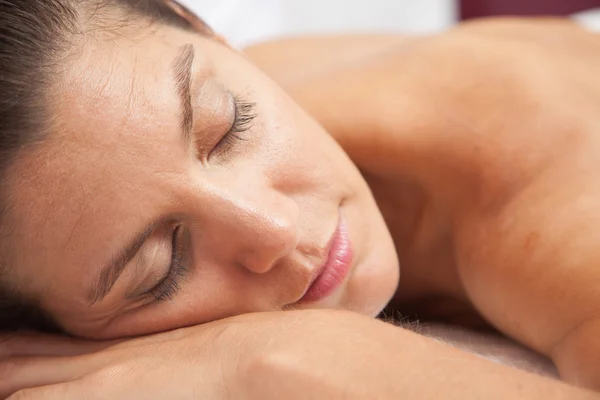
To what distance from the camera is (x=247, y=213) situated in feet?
2.85

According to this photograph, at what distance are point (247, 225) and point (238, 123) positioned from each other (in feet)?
0.45

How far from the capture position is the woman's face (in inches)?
32.8

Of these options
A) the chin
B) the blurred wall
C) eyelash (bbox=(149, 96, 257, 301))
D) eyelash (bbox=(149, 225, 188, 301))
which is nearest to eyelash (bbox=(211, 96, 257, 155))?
eyelash (bbox=(149, 96, 257, 301))

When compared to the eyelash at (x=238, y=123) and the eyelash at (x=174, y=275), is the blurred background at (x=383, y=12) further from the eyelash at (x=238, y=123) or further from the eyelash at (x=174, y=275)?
the eyelash at (x=174, y=275)

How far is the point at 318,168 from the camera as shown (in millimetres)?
969

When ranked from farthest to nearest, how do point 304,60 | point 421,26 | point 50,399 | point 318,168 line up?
point 421,26 → point 304,60 → point 318,168 → point 50,399

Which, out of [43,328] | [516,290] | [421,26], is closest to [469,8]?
[421,26]

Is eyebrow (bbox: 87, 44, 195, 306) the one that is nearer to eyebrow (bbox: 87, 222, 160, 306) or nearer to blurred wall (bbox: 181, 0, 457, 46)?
eyebrow (bbox: 87, 222, 160, 306)

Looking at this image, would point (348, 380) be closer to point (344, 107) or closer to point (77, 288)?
point (77, 288)

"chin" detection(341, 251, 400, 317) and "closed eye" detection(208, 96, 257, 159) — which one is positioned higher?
"closed eye" detection(208, 96, 257, 159)

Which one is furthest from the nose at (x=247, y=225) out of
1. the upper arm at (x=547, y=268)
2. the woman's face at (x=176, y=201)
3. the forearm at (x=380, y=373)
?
the upper arm at (x=547, y=268)

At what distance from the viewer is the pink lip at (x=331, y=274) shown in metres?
0.94

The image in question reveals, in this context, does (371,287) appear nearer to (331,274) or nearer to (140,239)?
(331,274)

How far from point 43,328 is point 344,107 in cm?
54
